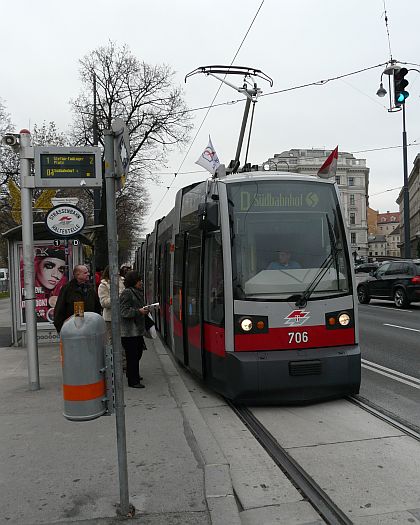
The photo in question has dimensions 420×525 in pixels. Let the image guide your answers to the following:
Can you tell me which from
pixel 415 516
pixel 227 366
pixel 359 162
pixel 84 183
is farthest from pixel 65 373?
pixel 359 162

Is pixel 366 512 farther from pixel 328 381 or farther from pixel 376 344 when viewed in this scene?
pixel 376 344

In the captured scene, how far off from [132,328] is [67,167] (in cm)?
239

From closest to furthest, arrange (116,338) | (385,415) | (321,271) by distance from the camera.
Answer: (116,338) < (385,415) < (321,271)

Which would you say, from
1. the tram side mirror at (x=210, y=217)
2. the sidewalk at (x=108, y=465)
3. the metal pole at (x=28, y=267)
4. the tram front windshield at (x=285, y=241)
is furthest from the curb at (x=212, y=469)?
the tram side mirror at (x=210, y=217)

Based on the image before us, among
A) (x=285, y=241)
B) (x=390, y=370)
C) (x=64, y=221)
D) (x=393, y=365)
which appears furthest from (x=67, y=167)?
(x=393, y=365)

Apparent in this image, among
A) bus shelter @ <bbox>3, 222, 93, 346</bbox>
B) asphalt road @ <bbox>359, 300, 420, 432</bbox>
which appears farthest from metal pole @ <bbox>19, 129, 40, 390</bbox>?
asphalt road @ <bbox>359, 300, 420, 432</bbox>

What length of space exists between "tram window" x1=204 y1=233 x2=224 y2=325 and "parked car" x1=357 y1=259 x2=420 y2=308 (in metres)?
13.5

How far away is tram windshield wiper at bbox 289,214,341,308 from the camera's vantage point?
19.9ft

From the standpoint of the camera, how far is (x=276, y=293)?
240 inches

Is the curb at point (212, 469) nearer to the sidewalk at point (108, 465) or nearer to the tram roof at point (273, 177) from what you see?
the sidewalk at point (108, 465)

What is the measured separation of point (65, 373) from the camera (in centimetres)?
344

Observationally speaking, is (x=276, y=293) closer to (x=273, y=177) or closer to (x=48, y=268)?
(x=273, y=177)

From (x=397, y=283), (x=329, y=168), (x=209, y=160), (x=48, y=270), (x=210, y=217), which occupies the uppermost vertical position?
(x=209, y=160)

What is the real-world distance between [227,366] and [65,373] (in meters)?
2.95
